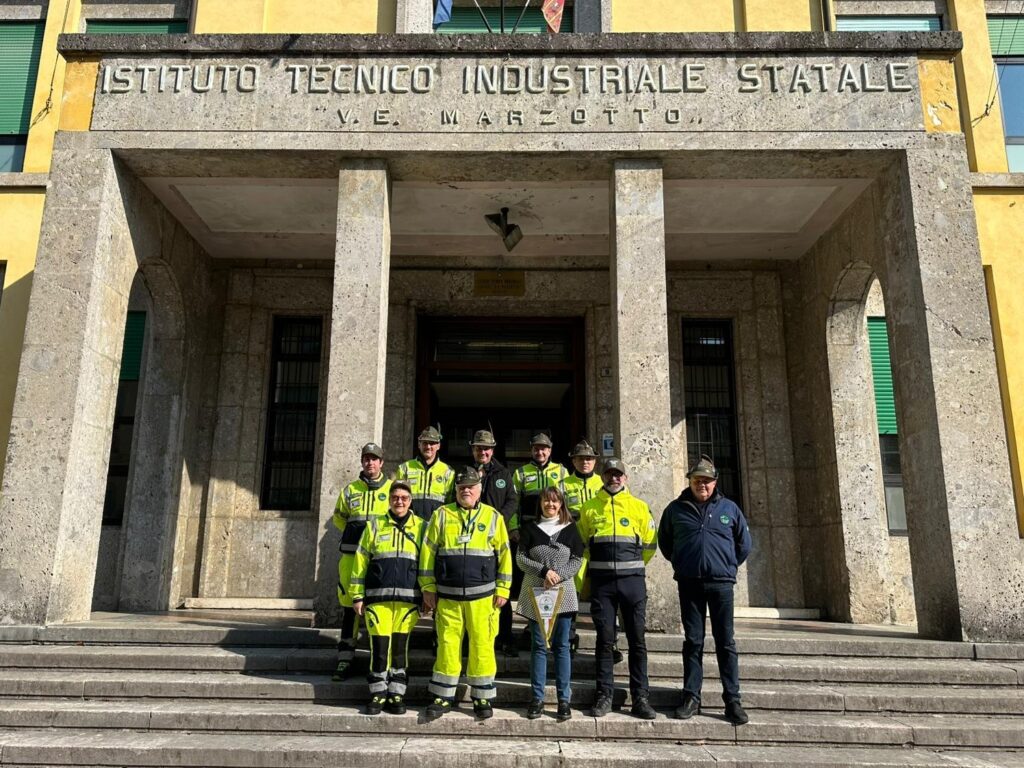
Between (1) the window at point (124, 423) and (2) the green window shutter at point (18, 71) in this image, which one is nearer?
(1) the window at point (124, 423)

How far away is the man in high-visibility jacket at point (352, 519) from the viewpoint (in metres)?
6.57

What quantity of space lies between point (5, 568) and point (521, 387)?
756cm

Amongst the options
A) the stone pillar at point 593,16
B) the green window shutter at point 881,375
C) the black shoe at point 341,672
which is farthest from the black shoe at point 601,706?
the stone pillar at point 593,16

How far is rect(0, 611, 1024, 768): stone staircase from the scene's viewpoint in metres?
5.38

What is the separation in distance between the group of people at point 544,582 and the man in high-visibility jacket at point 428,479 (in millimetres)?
702

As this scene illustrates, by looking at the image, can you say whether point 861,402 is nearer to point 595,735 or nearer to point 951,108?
point 951,108

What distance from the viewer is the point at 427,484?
7094 millimetres

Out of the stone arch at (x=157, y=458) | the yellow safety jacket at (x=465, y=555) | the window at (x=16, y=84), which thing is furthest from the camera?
the window at (x=16, y=84)

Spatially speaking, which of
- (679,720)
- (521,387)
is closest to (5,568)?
(679,720)

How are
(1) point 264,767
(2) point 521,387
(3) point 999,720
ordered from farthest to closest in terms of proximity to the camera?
(2) point 521,387, (3) point 999,720, (1) point 264,767

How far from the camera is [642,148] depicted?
875 centimetres

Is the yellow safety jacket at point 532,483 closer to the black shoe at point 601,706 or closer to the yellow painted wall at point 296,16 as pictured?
the black shoe at point 601,706

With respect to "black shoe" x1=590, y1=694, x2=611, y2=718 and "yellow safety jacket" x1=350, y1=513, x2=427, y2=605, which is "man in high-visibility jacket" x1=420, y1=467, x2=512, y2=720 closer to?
"yellow safety jacket" x1=350, y1=513, x2=427, y2=605

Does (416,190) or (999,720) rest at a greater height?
(416,190)
